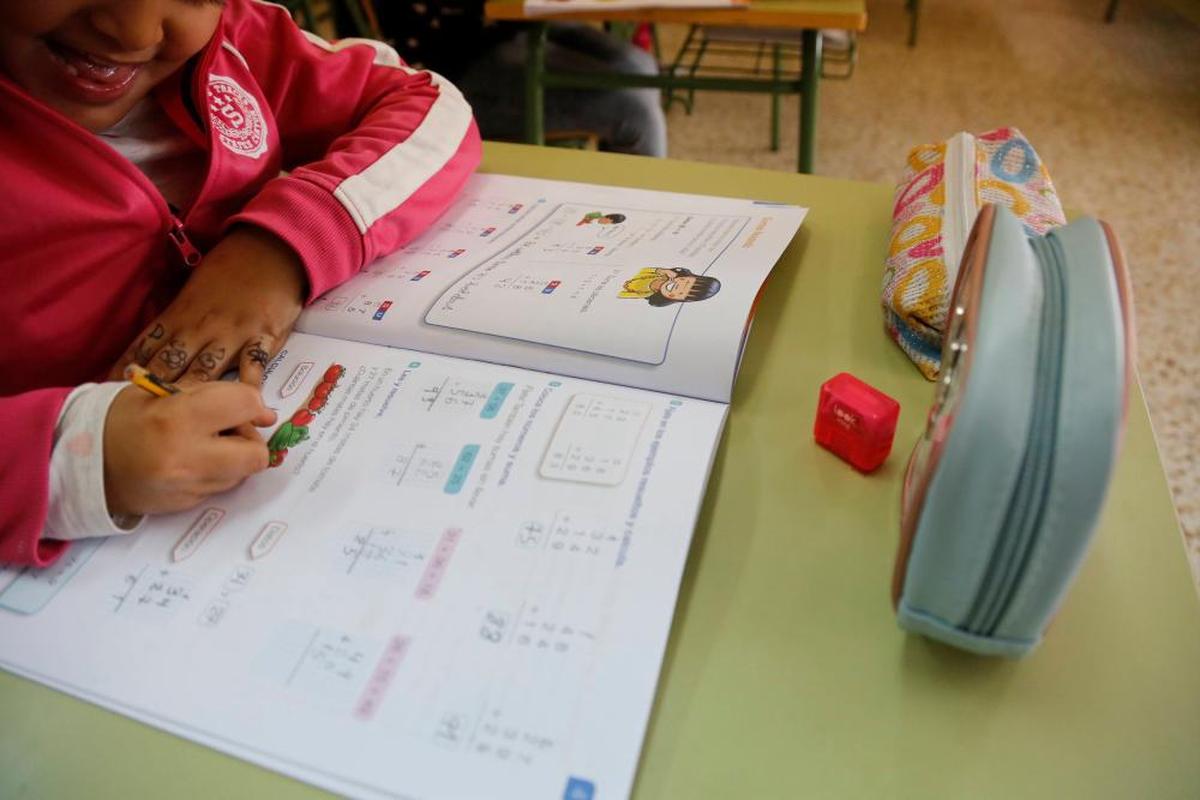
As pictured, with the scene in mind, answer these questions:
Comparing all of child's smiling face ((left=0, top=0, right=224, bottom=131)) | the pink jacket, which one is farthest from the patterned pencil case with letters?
child's smiling face ((left=0, top=0, right=224, bottom=131))

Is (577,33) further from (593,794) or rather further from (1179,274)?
(593,794)

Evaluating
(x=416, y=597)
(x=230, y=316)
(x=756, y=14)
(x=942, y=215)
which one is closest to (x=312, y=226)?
(x=230, y=316)

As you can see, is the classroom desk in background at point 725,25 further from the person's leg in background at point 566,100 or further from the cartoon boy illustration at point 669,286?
the cartoon boy illustration at point 669,286

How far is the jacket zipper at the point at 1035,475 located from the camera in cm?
25

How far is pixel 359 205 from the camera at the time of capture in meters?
0.54

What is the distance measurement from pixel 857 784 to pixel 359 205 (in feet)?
1.51

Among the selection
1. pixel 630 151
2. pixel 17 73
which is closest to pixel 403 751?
pixel 17 73

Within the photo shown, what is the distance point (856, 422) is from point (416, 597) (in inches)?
9.2

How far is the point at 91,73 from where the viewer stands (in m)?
0.46

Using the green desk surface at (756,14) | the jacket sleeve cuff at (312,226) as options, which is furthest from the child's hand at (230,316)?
the green desk surface at (756,14)

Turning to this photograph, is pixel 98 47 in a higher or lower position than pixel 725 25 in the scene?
higher

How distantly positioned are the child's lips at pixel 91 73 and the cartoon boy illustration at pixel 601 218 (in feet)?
1.01

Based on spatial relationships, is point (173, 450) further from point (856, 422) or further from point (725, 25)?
point (725, 25)

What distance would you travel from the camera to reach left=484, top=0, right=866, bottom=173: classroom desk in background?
99cm
